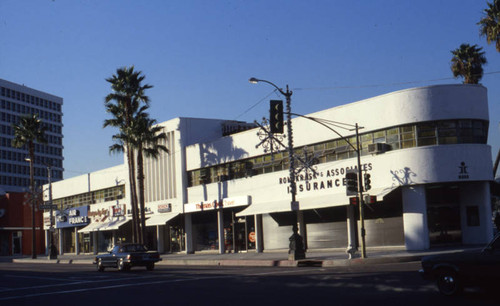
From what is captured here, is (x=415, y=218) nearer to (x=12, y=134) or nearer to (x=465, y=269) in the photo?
(x=465, y=269)

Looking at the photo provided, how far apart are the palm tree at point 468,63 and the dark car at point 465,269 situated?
121 ft

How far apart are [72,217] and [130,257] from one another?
3642cm

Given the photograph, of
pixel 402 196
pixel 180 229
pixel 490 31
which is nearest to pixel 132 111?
pixel 180 229

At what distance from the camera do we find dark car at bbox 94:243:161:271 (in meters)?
28.2

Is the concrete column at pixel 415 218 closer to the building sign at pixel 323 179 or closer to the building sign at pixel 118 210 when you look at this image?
the building sign at pixel 323 179

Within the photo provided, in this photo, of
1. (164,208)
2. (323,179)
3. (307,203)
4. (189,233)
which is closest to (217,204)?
(189,233)

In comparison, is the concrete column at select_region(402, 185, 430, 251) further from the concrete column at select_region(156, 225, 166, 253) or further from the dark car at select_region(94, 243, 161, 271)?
the concrete column at select_region(156, 225, 166, 253)

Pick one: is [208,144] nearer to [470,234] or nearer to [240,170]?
[240,170]

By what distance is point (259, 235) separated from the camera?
39.6 meters

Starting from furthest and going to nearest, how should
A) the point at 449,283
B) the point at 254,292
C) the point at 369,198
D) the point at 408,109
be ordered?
1. the point at 408,109
2. the point at 369,198
3. the point at 254,292
4. the point at 449,283

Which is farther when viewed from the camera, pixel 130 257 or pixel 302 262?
pixel 130 257

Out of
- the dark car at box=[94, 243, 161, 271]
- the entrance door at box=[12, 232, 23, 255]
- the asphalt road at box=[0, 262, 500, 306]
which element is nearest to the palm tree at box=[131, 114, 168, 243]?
the dark car at box=[94, 243, 161, 271]

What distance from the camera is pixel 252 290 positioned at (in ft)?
52.1

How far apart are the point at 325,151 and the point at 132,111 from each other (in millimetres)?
17913
